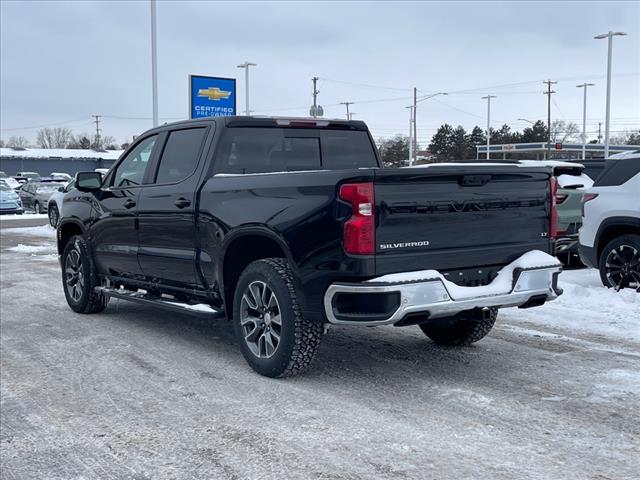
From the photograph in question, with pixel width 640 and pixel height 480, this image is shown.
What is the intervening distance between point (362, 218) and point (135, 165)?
347 cm

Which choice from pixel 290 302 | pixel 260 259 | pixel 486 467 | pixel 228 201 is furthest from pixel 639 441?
pixel 228 201

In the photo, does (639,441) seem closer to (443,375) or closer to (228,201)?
(443,375)

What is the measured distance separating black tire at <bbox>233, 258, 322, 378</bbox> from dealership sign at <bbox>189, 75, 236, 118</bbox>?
16044 millimetres

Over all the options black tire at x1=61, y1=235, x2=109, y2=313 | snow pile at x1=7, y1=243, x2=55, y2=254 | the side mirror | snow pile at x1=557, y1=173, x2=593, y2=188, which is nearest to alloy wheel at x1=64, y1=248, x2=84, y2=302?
black tire at x1=61, y1=235, x2=109, y2=313

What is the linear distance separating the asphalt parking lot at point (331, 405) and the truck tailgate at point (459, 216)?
947 mm

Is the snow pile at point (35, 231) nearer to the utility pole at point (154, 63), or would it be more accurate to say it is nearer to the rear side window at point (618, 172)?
the utility pole at point (154, 63)

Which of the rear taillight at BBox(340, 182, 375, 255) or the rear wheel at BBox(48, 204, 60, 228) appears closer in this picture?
the rear taillight at BBox(340, 182, 375, 255)

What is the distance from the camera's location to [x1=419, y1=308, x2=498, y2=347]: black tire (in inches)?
242

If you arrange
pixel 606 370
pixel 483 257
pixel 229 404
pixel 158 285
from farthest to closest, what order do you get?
pixel 158 285
pixel 606 370
pixel 483 257
pixel 229 404

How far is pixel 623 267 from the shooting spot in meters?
8.73

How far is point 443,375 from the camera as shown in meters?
5.38

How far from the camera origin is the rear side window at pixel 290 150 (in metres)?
6.11

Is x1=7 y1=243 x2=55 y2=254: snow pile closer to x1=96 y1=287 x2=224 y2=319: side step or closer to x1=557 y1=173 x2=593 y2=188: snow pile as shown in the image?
x1=96 y1=287 x2=224 y2=319: side step

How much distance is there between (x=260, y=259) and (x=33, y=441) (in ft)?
6.84
